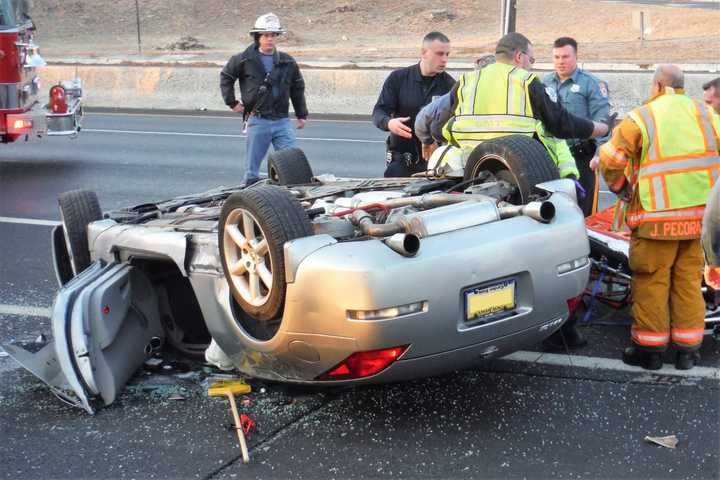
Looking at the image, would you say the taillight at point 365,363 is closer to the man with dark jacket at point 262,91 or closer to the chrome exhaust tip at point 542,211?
the chrome exhaust tip at point 542,211

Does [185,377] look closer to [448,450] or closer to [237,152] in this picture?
[448,450]

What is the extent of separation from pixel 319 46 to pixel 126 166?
1988 centimetres

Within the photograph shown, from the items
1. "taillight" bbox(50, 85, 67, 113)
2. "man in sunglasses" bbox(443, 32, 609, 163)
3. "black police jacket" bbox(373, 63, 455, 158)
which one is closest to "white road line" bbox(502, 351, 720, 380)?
"man in sunglasses" bbox(443, 32, 609, 163)

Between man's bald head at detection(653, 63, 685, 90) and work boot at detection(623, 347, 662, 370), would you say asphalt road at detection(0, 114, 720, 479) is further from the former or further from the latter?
man's bald head at detection(653, 63, 685, 90)

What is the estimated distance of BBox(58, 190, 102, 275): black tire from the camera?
216 inches

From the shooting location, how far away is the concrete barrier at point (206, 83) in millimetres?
17859

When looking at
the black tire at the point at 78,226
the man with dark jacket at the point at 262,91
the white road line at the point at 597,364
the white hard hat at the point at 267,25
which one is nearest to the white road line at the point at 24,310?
the black tire at the point at 78,226

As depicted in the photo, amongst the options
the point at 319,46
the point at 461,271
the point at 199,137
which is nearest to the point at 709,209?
the point at 461,271

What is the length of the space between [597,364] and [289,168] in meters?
2.17

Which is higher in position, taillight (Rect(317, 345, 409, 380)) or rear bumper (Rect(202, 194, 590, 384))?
rear bumper (Rect(202, 194, 590, 384))

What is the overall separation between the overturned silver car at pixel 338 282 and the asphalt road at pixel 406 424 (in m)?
0.22

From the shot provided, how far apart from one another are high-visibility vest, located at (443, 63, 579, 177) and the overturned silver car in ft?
1.37

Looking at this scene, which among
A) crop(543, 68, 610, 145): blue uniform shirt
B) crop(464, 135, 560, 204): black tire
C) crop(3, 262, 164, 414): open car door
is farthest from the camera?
crop(543, 68, 610, 145): blue uniform shirt

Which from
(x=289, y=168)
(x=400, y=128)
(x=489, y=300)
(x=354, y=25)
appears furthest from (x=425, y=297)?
(x=354, y=25)
